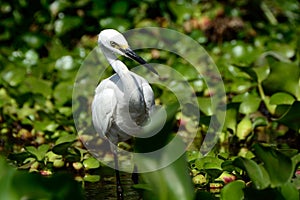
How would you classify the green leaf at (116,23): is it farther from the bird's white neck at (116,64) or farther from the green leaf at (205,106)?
the bird's white neck at (116,64)

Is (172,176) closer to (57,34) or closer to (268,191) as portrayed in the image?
(268,191)

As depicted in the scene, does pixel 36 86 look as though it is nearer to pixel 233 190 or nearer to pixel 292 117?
pixel 292 117

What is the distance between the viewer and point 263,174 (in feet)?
9.02

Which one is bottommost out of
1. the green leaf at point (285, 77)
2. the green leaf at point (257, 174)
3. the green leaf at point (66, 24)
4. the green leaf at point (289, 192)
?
the green leaf at point (289, 192)

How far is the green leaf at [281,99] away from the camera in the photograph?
168 inches

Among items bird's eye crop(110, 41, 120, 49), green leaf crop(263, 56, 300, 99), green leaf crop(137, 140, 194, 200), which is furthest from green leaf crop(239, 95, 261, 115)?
green leaf crop(137, 140, 194, 200)

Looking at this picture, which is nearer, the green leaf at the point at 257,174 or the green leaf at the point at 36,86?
the green leaf at the point at 257,174

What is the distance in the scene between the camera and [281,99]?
4.28 m

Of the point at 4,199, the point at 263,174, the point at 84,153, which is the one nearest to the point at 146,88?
the point at 84,153

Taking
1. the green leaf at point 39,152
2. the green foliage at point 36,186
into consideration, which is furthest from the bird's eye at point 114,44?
the green foliage at point 36,186

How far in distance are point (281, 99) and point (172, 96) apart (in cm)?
75

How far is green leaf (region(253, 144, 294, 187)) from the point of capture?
2.60 meters

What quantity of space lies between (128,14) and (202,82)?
1.39 meters

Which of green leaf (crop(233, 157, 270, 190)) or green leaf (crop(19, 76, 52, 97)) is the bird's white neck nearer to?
green leaf (crop(233, 157, 270, 190))
